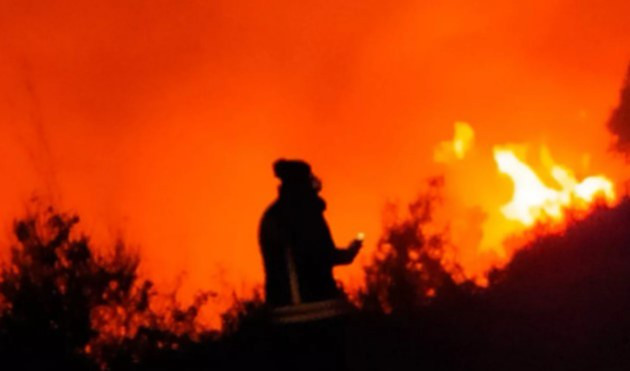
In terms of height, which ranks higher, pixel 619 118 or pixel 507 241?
pixel 619 118

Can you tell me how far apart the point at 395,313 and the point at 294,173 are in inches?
347

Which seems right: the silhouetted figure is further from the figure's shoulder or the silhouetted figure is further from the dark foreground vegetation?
the dark foreground vegetation

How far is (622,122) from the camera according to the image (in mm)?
23141

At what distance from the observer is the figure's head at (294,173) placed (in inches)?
251

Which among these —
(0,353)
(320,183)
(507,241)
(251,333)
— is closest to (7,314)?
(0,353)

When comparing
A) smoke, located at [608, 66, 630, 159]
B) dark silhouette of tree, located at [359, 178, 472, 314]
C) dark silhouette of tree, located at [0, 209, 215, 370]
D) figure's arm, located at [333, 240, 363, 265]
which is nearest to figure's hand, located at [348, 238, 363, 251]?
figure's arm, located at [333, 240, 363, 265]

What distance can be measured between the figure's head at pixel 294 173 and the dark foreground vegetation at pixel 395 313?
209 inches

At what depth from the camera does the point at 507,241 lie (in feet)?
62.0

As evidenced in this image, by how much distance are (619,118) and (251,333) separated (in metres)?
12.0

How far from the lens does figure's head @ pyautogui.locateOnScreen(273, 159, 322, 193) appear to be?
6363 mm

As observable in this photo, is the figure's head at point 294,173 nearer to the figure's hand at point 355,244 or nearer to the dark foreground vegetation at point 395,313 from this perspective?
the figure's hand at point 355,244

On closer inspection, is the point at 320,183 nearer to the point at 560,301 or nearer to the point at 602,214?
the point at 560,301

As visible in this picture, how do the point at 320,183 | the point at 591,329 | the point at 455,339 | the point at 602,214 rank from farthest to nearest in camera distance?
the point at 602,214
the point at 455,339
the point at 591,329
the point at 320,183

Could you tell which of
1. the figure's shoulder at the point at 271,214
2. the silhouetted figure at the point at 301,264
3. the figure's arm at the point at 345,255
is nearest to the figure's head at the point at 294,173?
the silhouetted figure at the point at 301,264
